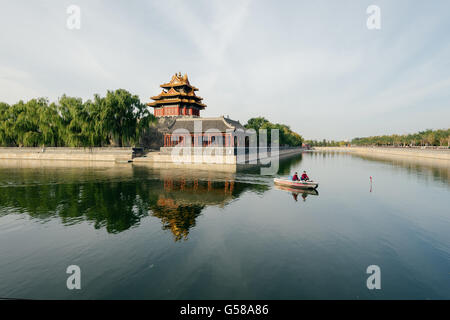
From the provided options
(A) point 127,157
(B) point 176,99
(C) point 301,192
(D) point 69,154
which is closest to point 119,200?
(C) point 301,192

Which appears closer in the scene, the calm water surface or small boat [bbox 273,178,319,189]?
the calm water surface

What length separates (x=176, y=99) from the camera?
5844 cm

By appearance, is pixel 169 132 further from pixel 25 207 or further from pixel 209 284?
pixel 209 284

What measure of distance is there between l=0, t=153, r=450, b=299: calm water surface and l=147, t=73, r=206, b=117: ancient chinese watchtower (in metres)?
44.3

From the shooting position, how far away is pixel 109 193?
18.7 m

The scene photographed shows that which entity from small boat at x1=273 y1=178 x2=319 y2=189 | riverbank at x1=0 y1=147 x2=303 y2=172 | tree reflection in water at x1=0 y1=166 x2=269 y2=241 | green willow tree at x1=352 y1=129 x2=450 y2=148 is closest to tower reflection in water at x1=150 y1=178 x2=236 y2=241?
tree reflection in water at x1=0 y1=166 x2=269 y2=241

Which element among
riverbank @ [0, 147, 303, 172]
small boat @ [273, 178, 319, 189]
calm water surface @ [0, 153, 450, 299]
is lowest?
calm water surface @ [0, 153, 450, 299]

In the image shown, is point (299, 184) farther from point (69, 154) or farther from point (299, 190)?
point (69, 154)

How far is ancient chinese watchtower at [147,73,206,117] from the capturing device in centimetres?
5881

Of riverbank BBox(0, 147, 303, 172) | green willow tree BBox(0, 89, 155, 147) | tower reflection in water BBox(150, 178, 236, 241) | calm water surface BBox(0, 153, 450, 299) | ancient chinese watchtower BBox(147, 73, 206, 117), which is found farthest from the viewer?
ancient chinese watchtower BBox(147, 73, 206, 117)

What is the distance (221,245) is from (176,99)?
179 feet

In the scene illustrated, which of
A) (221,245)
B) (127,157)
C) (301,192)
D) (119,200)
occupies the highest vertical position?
(127,157)

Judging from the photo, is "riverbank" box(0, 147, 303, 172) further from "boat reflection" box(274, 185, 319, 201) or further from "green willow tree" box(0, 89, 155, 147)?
"boat reflection" box(274, 185, 319, 201)
